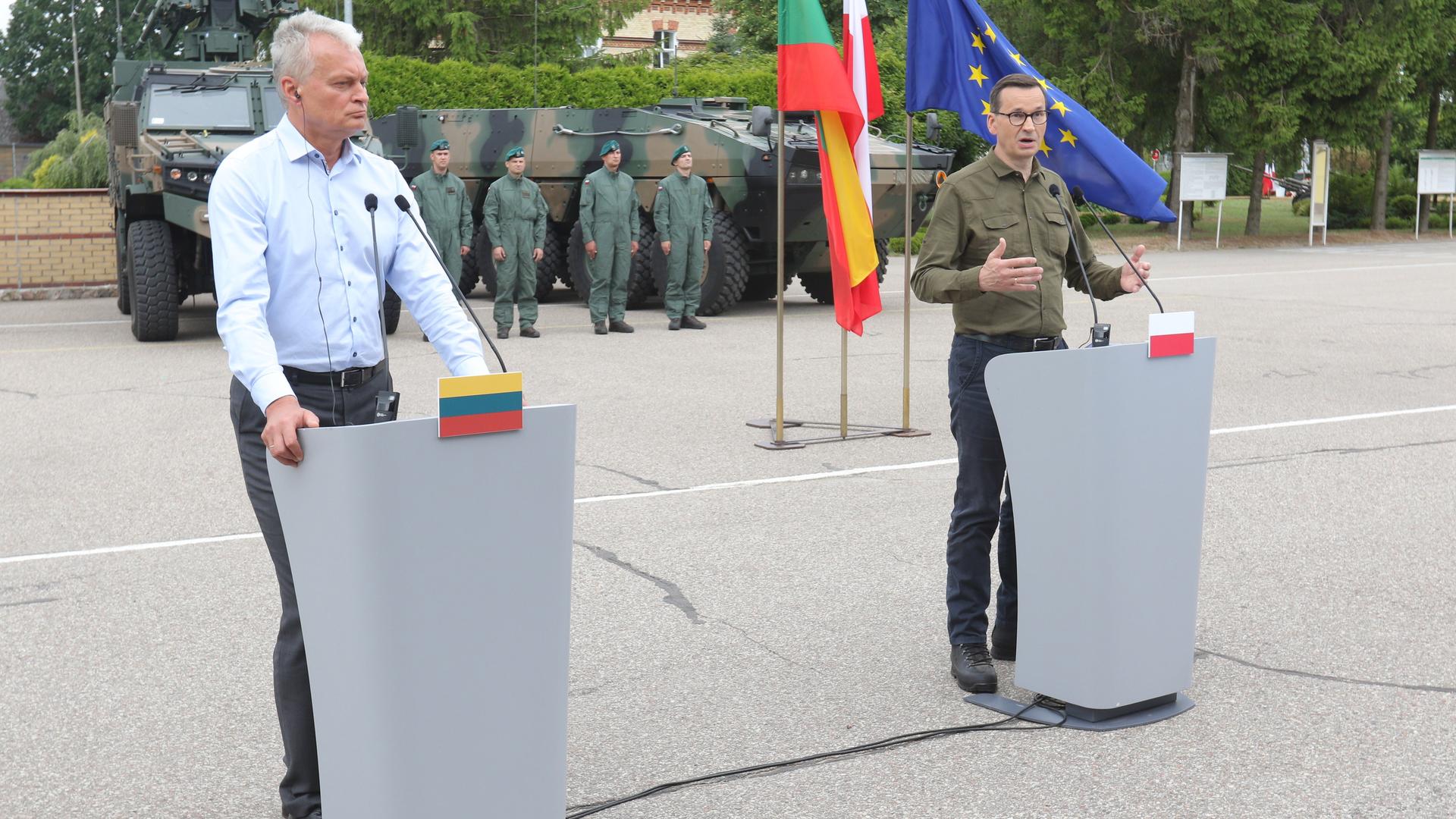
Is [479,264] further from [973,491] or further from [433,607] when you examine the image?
[433,607]

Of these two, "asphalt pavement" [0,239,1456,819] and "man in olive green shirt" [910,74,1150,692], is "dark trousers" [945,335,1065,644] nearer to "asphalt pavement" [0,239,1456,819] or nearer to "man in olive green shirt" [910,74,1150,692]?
"man in olive green shirt" [910,74,1150,692]

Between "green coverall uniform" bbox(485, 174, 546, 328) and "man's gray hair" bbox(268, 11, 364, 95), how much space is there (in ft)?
37.6

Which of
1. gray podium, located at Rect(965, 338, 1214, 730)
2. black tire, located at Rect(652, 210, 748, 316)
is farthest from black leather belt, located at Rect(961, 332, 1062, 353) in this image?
black tire, located at Rect(652, 210, 748, 316)

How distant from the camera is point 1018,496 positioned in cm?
436

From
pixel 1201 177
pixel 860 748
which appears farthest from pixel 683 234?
pixel 1201 177

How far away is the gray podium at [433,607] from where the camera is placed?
9.47 ft

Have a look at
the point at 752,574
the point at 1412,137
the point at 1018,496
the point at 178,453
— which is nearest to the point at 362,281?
the point at 1018,496

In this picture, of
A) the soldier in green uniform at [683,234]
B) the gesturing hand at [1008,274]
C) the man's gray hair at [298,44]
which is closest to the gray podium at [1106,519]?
the gesturing hand at [1008,274]

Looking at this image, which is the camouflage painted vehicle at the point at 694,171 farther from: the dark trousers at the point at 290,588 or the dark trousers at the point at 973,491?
the dark trousers at the point at 290,588

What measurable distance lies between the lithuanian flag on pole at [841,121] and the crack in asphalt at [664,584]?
2.64 meters

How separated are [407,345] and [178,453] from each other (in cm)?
555

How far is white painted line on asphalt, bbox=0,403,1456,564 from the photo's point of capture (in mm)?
6324

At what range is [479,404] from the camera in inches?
114

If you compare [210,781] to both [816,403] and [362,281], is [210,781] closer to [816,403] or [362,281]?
[362,281]
